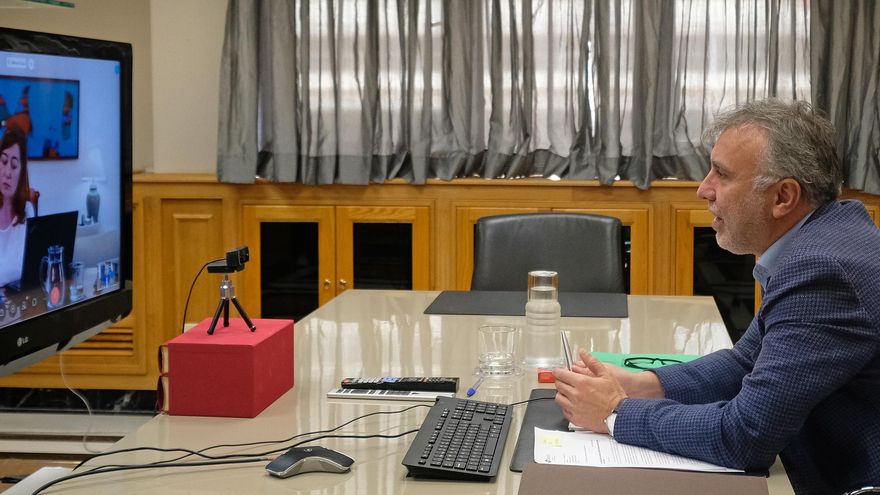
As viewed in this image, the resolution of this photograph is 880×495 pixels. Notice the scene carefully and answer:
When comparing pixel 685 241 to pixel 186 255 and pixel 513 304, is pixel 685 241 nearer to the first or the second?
pixel 513 304

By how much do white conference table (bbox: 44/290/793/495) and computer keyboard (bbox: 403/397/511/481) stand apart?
0.02 m

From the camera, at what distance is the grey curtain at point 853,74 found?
3.93 meters

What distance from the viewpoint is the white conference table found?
52.0 inches

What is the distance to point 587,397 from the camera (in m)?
1.54

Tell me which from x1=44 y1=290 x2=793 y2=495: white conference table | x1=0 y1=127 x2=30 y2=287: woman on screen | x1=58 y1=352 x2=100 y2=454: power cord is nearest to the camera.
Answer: x1=44 y1=290 x2=793 y2=495: white conference table

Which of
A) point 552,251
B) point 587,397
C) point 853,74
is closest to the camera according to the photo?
point 587,397

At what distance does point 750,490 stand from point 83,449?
323 cm

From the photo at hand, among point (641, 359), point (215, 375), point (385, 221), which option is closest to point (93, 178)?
point (215, 375)

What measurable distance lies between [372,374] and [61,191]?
2.23 feet

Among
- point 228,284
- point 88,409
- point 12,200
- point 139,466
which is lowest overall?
point 88,409

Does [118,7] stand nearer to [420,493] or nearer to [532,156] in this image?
[532,156]

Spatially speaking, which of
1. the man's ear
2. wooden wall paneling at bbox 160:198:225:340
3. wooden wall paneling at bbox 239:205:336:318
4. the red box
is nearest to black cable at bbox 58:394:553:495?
the red box

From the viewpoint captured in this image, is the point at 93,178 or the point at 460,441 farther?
the point at 93,178

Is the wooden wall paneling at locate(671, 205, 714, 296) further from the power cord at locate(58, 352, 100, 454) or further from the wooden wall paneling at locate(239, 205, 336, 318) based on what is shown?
the power cord at locate(58, 352, 100, 454)
